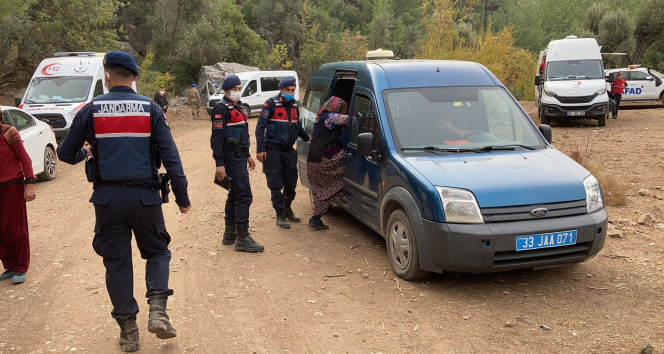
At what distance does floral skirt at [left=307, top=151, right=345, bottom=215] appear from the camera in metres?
7.35

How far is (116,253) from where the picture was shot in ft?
13.8

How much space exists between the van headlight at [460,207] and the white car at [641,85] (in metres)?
22.6

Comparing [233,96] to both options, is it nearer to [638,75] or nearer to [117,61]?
[117,61]

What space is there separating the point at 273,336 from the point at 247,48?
141 feet

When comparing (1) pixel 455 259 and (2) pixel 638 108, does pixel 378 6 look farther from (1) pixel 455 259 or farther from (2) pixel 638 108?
(1) pixel 455 259

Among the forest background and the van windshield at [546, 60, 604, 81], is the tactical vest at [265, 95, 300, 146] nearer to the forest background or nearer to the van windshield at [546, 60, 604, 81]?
the van windshield at [546, 60, 604, 81]

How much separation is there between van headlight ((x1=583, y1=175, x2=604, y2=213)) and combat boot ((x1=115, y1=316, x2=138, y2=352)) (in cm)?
374

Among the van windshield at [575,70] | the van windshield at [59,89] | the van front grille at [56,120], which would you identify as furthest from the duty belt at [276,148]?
the van windshield at [575,70]

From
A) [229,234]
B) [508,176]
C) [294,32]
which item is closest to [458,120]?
[508,176]

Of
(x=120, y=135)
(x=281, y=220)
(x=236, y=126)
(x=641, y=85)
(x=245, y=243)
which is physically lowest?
(x=641, y=85)

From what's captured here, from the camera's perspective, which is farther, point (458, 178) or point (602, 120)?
point (602, 120)

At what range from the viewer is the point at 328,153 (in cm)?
736

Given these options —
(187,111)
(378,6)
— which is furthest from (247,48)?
(378,6)

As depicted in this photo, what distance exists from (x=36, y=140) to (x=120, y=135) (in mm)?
8686
